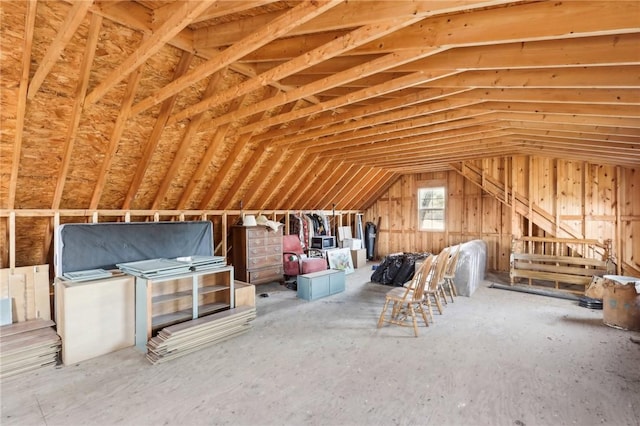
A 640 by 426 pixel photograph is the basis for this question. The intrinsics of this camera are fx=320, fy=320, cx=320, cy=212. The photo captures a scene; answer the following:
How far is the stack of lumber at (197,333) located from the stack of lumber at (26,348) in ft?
2.91

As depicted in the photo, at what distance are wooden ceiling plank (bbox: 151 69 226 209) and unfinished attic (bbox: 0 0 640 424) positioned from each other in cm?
3

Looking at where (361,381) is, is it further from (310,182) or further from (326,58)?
(310,182)

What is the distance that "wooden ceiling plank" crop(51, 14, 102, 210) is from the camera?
278 centimetres

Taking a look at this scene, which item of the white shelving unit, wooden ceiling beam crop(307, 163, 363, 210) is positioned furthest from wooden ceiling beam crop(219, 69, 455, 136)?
wooden ceiling beam crop(307, 163, 363, 210)

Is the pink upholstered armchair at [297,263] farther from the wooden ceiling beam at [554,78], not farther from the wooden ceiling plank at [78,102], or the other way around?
the wooden ceiling beam at [554,78]

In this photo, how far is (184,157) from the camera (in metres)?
4.73

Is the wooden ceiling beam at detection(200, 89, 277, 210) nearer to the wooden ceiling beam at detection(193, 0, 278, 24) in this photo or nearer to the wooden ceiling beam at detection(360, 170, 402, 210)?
the wooden ceiling beam at detection(193, 0, 278, 24)

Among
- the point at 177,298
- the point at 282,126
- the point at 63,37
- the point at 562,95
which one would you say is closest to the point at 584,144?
the point at 562,95

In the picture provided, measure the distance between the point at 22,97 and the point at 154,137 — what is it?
1330 millimetres

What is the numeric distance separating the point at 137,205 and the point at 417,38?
4870mm

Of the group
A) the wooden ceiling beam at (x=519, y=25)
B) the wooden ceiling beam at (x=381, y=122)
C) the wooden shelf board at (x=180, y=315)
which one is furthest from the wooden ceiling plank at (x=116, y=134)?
the wooden ceiling beam at (x=519, y=25)

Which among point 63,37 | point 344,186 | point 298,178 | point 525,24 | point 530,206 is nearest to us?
point 525,24

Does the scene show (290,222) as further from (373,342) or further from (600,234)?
(600,234)

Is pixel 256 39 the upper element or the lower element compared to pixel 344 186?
upper
